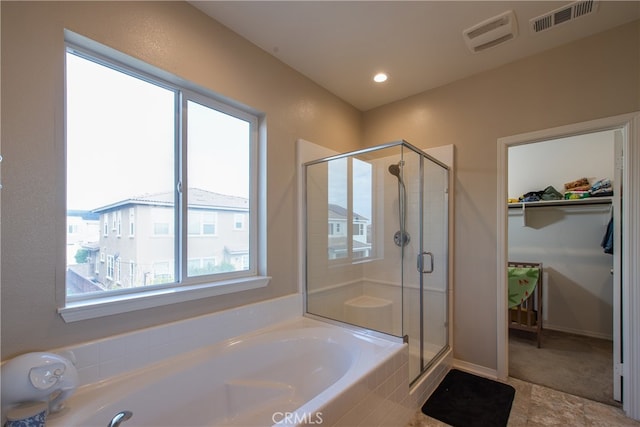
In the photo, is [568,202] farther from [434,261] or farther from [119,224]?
[119,224]

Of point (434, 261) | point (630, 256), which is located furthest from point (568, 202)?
point (434, 261)

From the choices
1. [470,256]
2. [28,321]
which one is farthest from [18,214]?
[470,256]

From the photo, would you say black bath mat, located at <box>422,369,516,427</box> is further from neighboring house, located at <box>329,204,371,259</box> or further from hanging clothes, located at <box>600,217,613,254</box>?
hanging clothes, located at <box>600,217,613,254</box>

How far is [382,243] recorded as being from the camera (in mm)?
2668

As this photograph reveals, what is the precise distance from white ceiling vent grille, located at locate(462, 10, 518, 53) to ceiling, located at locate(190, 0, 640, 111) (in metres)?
0.03

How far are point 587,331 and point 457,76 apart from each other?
3207mm

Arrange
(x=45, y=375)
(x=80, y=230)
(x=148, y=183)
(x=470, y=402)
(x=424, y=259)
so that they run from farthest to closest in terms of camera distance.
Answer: (x=424, y=259), (x=470, y=402), (x=148, y=183), (x=80, y=230), (x=45, y=375)

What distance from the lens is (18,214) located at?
1178 mm

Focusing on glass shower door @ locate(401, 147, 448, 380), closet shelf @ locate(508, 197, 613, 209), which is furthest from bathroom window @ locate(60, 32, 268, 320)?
closet shelf @ locate(508, 197, 613, 209)

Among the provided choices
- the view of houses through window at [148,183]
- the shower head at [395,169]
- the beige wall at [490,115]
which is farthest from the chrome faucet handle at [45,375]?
the beige wall at [490,115]

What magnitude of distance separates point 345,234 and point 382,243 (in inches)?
14.2

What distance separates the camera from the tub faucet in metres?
1.18

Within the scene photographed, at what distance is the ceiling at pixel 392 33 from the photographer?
1.76m

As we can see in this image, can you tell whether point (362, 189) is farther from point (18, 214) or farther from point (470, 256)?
point (18, 214)
